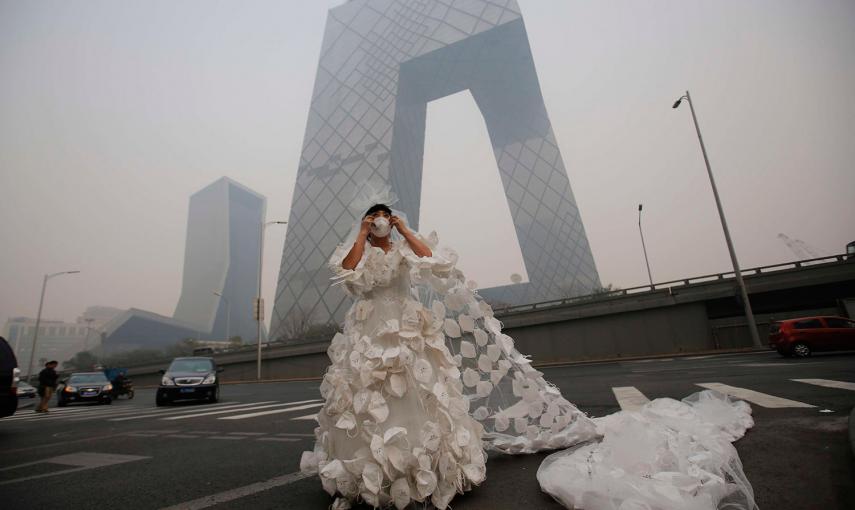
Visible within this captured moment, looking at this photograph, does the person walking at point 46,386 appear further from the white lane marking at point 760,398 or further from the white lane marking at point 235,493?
the white lane marking at point 760,398

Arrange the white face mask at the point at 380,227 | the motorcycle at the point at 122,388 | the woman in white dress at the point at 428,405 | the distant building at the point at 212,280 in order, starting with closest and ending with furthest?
the woman in white dress at the point at 428,405 < the white face mask at the point at 380,227 < the motorcycle at the point at 122,388 < the distant building at the point at 212,280

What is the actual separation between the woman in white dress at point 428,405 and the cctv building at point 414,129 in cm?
4380

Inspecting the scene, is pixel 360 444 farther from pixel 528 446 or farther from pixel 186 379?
pixel 186 379

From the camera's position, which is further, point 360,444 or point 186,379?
point 186,379

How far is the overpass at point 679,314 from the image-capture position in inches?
730

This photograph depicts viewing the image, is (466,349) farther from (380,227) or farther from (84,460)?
(84,460)

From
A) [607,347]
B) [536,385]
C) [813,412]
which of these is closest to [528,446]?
[536,385]

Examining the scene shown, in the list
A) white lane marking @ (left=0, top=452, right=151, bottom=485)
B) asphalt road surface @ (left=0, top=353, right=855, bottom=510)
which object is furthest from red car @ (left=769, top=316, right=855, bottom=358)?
white lane marking @ (left=0, top=452, right=151, bottom=485)

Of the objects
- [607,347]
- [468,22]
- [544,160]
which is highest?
[468,22]

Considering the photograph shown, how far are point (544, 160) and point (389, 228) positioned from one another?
66.5 meters

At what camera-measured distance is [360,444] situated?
219 centimetres

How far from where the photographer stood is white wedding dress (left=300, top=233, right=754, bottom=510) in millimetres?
1928

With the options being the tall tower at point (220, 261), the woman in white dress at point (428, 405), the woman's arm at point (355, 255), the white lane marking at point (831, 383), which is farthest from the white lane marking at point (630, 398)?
the tall tower at point (220, 261)

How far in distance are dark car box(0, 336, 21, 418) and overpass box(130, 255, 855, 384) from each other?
727 inches
